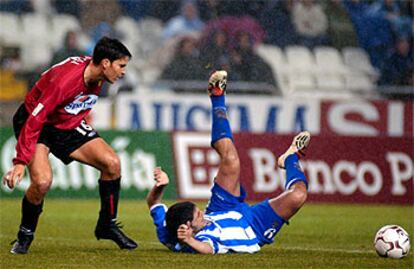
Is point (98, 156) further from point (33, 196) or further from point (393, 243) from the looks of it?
point (393, 243)

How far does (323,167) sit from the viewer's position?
58.7ft

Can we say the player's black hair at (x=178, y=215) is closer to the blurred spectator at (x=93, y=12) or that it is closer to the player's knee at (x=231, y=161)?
the player's knee at (x=231, y=161)

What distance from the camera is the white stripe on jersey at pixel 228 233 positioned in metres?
9.84

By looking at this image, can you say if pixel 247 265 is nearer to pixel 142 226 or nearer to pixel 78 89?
pixel 78 89

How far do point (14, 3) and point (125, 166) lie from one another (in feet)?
13.5

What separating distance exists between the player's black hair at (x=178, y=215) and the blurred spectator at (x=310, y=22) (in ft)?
36.5

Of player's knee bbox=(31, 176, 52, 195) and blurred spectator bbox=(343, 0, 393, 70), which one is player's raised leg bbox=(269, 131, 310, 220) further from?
blurred spectator bbox=(343, 0, 393, 70)

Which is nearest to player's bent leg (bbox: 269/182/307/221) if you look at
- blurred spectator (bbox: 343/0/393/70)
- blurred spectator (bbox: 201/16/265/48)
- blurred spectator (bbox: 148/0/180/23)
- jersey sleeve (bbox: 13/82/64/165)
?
jersey sleeve (bbox: 13/82/64/165)

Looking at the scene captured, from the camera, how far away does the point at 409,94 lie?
20156mm

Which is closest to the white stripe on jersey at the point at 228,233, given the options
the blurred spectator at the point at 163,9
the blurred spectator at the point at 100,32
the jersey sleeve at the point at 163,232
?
the jersey sleeve at the point at 163,232

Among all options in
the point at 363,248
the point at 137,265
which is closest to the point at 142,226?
the point at 363,248

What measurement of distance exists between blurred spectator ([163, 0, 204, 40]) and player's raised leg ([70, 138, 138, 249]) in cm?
971

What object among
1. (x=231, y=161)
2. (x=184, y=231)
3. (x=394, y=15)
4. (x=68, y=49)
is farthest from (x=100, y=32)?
(x=184, y=231)

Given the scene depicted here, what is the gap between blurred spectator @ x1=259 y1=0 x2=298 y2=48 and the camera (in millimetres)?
20219
